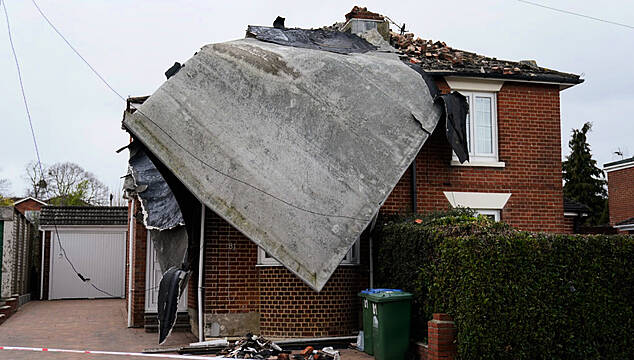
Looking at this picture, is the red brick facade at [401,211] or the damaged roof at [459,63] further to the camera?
the damaged roof at [459,63]

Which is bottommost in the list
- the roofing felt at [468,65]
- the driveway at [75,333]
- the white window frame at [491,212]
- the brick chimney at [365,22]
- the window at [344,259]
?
the driveway at [75,333]

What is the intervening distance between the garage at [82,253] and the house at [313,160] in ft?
30.6

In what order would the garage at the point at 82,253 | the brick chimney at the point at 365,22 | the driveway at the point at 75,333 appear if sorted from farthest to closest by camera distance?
1. the garage at the point at 82,253
2. the brick chimney at the point at 365,22
3. the driveway at the point at 75,333

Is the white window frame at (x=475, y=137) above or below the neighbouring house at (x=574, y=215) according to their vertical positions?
above

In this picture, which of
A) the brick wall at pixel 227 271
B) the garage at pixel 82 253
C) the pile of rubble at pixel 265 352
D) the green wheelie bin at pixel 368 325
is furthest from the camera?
the garage at pixel 82 253

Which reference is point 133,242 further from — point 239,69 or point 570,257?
point 570,257

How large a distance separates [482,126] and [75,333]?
31.7 ft

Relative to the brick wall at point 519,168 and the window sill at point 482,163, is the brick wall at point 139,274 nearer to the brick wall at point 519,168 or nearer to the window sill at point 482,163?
the brick wall at point 519,168

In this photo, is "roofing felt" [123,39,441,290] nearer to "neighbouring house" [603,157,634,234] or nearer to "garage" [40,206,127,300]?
"garage" [40,206,127,300]

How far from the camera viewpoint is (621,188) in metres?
32.9

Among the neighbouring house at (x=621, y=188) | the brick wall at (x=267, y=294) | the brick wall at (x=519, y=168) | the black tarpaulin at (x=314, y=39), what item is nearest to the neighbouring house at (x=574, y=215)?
the brick wall at (x=519, y=168)

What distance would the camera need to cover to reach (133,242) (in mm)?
15055

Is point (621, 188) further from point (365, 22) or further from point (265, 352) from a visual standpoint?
point (265, 352)

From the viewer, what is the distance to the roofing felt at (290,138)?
955 cm
